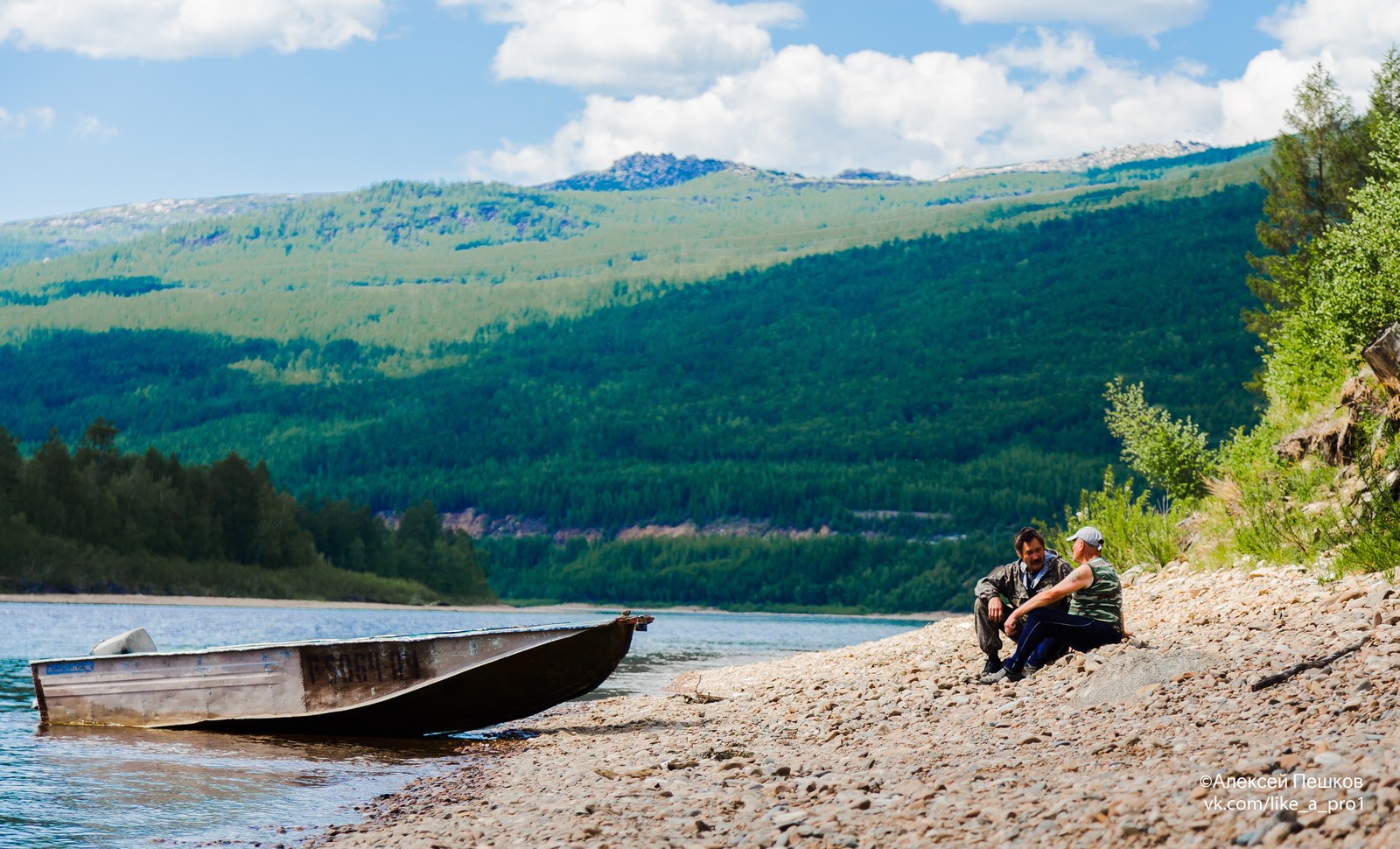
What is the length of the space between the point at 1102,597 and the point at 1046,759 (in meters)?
4.62

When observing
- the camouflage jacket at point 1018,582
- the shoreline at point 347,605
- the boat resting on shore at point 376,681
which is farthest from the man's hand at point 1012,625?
the shoreline at point 347,605

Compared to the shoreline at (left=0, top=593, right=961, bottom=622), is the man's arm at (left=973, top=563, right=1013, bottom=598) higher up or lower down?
higher up

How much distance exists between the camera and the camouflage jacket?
15.6 metres

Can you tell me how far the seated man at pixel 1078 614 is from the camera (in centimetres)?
1499

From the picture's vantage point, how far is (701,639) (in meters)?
71.2

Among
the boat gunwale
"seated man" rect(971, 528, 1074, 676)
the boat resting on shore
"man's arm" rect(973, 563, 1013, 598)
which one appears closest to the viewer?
"seated man" rect(971, 528, 1074, 676)

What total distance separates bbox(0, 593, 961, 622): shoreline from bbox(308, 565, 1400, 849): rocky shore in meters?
84.7

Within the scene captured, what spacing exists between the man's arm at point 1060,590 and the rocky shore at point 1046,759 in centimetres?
74

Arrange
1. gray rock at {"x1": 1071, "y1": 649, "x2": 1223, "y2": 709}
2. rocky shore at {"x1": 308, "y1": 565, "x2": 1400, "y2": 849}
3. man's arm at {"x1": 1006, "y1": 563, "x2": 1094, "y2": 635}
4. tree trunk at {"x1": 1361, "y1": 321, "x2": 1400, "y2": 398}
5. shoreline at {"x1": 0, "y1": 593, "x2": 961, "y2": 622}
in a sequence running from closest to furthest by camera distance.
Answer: rocky shore at {"x1": 308, "y1": 565, "x2": 1400, "y2": 849}
gray rock at {"x1": 1071, "y1": 649, "x2": 1223, "y2": 709}
man's arm at {"x1": 1006, "y1": 563, "x2": 1094, "y2": 635}
tree trunk at {"x1": 1361, "y1": 321, "x2": 1400, "y2": 398}
shoreline at {"x1": 0, "y1": 593, "x2": 961, "y2": 622}

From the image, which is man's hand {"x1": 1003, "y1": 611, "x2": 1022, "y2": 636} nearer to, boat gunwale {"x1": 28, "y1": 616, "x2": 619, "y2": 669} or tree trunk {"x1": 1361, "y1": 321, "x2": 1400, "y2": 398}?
tree trunk {"x1": 1361, "y1": 321, "x2": 1400, "y2": 398}

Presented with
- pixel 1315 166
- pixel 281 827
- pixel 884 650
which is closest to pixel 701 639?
pixel 1315 166

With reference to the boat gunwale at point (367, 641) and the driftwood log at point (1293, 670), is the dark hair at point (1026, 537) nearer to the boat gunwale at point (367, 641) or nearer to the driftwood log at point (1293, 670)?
the driftwood log at point (1293, 670)

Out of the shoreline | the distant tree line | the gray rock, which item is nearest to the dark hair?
the gray rock

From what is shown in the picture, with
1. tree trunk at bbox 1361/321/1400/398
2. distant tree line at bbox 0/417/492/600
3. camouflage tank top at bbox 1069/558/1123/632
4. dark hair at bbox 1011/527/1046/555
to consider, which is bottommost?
distant tree line at bbox 0/417/492/600
